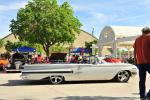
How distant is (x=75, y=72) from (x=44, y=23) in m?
25.0

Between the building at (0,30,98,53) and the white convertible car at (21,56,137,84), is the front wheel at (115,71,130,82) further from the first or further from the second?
the building at (0,30,98,53)

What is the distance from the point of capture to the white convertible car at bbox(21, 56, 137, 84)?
16.0 m

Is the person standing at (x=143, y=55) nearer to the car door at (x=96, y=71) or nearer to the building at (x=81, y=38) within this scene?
the car door at (x=96, y=71)

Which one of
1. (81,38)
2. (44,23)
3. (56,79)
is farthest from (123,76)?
(81,38)

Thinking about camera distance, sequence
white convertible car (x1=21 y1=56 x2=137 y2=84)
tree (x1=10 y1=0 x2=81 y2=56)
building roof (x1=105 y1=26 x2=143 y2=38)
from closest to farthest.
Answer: white convertible car (x1=21 y1=56 x2=137 y2=84)
tree (x1=10 y1=0 x2=81 y2=56)
building roof (x1=105 y1=26 x2=143 y2=38)

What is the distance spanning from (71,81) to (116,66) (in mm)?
2034

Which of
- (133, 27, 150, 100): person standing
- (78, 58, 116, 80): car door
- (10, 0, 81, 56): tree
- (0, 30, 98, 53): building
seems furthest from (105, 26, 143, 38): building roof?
(0, 30, 98, 53): building

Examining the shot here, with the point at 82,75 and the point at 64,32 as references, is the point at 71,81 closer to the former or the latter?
the point at 82,75

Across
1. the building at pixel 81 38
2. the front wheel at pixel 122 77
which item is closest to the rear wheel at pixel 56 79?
the front wheel at pixel 122 77

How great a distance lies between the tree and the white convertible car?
80.6 ft

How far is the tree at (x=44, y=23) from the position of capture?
135 ft

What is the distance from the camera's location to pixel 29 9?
1672 inches

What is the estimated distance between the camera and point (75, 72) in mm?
16312

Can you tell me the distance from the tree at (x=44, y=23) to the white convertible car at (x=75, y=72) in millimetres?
24557
